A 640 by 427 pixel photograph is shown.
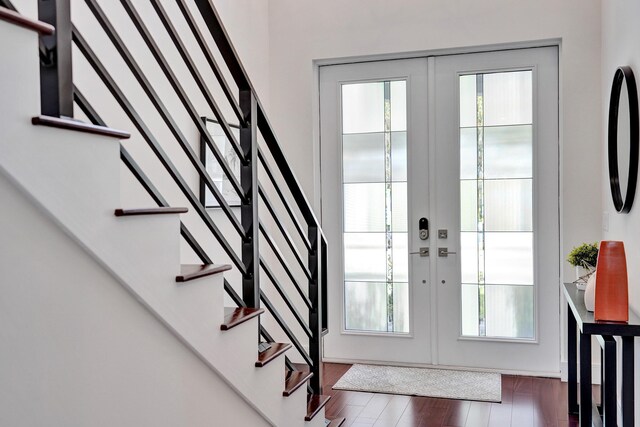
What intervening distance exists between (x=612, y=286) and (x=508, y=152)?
1980 mm

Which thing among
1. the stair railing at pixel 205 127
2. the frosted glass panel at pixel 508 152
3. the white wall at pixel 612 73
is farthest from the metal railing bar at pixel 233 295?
the frosted glass panel at pixel 508 152

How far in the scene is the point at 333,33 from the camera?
176 inches

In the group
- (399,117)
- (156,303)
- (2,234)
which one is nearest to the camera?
(2,234)

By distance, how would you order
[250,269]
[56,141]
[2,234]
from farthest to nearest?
[250,269]
[56,141]
[2,234]

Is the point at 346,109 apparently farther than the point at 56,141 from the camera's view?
Yes

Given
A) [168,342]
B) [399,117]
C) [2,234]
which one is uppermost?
[399,117]

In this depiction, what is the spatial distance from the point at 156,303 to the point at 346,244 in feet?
9.78

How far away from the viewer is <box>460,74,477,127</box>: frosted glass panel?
427 cm

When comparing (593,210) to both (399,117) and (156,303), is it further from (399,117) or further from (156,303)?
(156,303)

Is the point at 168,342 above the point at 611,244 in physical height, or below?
below

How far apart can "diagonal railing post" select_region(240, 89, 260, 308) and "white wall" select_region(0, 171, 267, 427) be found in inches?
20.5

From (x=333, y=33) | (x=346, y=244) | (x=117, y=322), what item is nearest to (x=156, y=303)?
(x=117, y=322)

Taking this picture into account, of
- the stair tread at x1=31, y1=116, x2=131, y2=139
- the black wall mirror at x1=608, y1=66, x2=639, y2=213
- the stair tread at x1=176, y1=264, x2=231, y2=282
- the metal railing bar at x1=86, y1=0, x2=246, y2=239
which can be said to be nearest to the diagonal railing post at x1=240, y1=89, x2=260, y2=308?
the metal railing bar at x1=86, y1=0, x2=246, y2=239

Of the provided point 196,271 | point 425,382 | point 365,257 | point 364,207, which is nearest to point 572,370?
point 425,382
